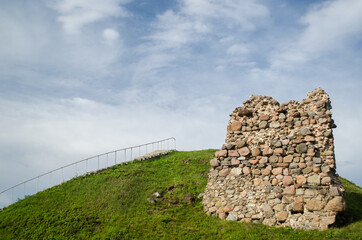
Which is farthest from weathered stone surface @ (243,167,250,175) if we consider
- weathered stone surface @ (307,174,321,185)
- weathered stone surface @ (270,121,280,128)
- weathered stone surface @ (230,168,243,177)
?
weathered stone surface @ (307,174,321,185)

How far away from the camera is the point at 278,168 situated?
14992 millimetres

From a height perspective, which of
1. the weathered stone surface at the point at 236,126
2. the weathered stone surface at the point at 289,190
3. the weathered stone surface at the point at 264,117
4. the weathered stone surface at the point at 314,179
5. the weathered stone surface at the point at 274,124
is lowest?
the weathered stone surface at the point at 289,190

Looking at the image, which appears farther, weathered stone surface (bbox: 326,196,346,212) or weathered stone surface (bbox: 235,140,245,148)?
weathered stone surface (bbox: 235,140,245,148)

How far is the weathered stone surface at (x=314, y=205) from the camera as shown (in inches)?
523

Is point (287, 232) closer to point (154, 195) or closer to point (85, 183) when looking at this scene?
point (154, 195)

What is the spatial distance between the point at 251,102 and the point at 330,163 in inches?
205

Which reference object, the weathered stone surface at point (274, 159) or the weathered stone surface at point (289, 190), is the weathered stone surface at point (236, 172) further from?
the weathered stone surface at point (289, 190)

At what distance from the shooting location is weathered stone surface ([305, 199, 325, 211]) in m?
13.3

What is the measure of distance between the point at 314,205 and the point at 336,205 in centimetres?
87

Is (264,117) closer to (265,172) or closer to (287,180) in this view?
(265,172)

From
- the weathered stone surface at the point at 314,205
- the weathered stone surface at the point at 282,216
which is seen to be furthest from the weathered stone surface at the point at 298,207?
the weathered stone surface at the point at 282,216

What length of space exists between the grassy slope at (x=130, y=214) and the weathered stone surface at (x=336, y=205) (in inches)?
31.9

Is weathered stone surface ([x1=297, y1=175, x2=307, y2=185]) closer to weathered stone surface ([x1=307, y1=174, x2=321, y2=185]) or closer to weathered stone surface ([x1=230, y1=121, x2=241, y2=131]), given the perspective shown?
weathered stone surface ([x1=307, y1=174, x2=321, y2=185])

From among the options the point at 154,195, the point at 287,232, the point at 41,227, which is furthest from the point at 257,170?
the point at 41,227
